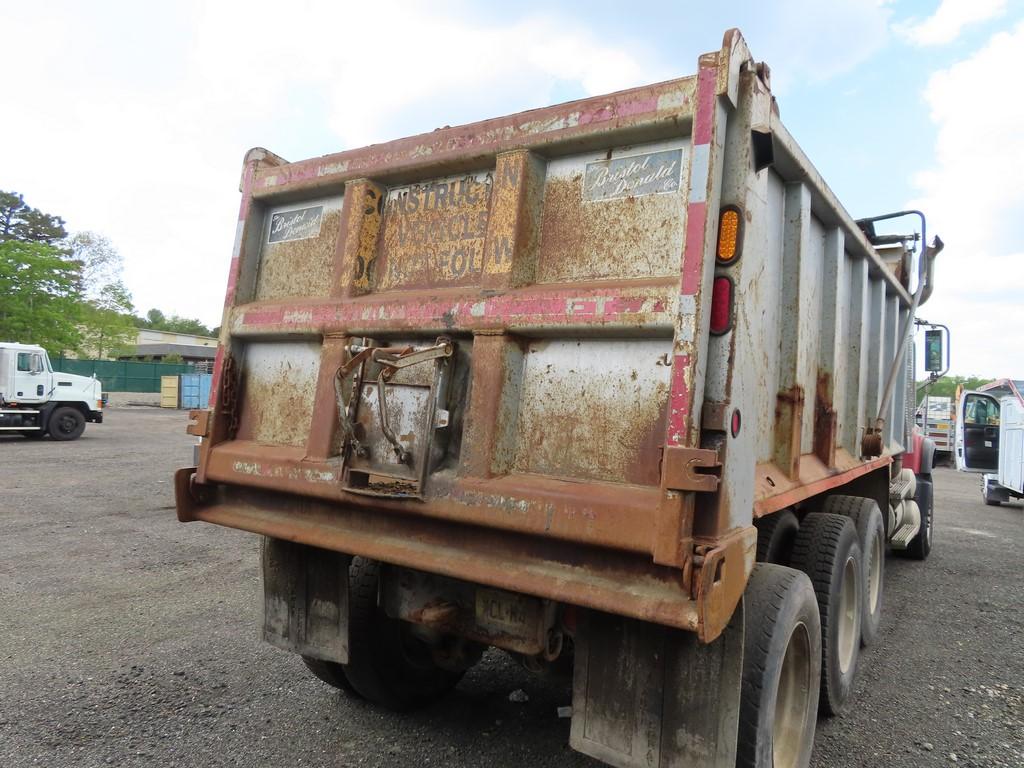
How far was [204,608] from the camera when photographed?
475cm

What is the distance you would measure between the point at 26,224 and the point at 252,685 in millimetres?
51964

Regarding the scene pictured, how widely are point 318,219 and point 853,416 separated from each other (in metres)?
3.45

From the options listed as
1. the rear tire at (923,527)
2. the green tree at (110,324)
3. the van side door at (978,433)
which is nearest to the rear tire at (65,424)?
the rear tire at (923,527)

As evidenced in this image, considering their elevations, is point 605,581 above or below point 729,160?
below

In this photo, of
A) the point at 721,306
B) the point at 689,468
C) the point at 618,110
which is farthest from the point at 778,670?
the point at 618,110

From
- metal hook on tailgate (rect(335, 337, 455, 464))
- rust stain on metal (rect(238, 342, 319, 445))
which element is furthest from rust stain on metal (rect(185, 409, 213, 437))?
metal hook on tailgate (rect(335, 337, 455, 464))

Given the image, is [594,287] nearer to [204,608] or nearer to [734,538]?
[734,538]

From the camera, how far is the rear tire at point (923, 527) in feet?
23.4

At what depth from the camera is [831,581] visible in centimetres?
327

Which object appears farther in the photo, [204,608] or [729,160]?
[204,608]

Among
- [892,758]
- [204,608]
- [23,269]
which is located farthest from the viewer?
[23,269]

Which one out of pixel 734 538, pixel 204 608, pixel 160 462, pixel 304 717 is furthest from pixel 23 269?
pixel 734 538

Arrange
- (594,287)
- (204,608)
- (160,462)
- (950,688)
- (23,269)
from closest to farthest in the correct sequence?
(594,287), (950,688), (204,608), (160,462), (23,269)

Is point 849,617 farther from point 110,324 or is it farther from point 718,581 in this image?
point 110,324
